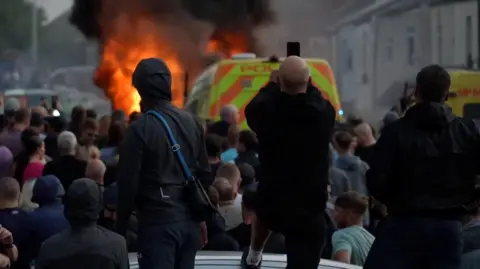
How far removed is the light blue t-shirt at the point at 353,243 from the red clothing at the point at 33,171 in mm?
Answer: 3414

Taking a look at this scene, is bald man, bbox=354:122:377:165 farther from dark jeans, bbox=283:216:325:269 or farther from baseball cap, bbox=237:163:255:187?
dark jeans, bbox=283:216:325:269

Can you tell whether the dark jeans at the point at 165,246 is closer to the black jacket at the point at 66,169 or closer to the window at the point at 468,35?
the black jacket at the point at 66,169

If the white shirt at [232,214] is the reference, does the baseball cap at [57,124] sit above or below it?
above

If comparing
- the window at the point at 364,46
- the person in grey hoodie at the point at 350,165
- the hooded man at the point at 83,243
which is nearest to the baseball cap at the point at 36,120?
the person in grey hoodie at the point at 350,165

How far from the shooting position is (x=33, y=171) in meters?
10.5

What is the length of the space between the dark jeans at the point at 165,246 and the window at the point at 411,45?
93.6 ft

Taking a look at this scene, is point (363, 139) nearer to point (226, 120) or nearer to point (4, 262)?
point (226, 120)

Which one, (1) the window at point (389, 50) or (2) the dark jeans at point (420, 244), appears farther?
(1) the window at point (389, 50)

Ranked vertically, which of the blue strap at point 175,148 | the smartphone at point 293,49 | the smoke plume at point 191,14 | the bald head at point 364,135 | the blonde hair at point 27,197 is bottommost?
the blonde hair at point 27,197

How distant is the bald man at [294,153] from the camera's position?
6.40 m

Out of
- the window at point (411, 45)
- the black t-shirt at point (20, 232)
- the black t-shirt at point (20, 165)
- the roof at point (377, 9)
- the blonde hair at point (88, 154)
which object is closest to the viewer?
the black t-shirt at point (20, 232)

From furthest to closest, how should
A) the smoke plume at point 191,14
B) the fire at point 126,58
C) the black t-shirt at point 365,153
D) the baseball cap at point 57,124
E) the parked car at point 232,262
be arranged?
1. the smoke plume at point 191,14
2. the fire at point 126,58
3. the baseball cap at point 57,124
4. the black t-shirt at point 365,153
5. the parked car at point 232,262

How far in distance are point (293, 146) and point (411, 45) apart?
29463mm

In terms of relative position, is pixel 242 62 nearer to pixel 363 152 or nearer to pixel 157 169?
pixel 363 152
